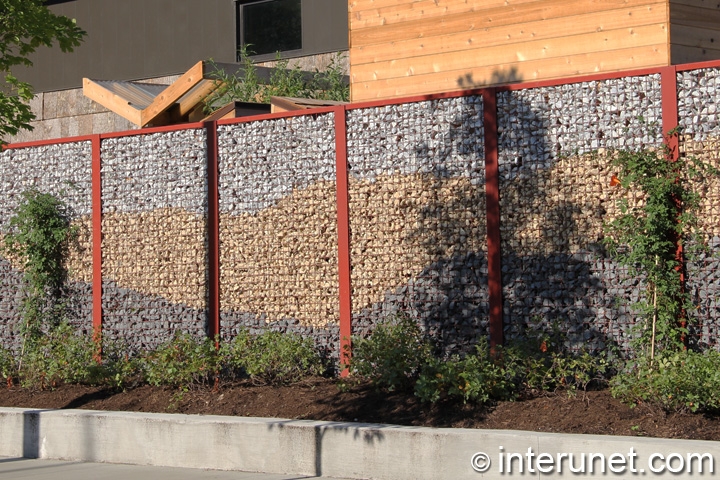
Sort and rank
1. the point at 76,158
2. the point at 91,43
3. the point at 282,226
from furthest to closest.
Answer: the point at 91,43
the point at 76,158
the point at 282,226

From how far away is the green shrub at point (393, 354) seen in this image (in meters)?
8.64

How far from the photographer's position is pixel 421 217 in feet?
30.0

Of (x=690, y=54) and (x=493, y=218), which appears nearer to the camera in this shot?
(x=493, y=218)

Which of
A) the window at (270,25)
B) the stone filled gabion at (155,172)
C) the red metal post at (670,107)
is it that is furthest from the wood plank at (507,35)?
the window at (270,25)

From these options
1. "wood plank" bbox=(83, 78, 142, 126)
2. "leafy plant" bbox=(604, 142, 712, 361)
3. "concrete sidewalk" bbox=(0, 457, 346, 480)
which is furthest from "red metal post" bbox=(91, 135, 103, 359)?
"leafy plant" bbox=(604, 142, 712, 361)

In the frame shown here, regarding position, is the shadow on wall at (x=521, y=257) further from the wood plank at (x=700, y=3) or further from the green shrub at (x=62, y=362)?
the green shrub at (x=62, y=362)

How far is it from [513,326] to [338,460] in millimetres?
2020

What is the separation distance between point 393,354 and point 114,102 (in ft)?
23.4

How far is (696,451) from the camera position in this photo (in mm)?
6363

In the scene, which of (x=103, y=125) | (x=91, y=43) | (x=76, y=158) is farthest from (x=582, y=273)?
(x=91, y=43)

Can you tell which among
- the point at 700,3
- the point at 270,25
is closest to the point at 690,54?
the point at 700,3

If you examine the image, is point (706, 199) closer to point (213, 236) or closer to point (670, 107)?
point (670, 107)

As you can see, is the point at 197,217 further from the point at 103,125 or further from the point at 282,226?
the point at 103,125

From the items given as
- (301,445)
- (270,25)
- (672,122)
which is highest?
(270,25)
